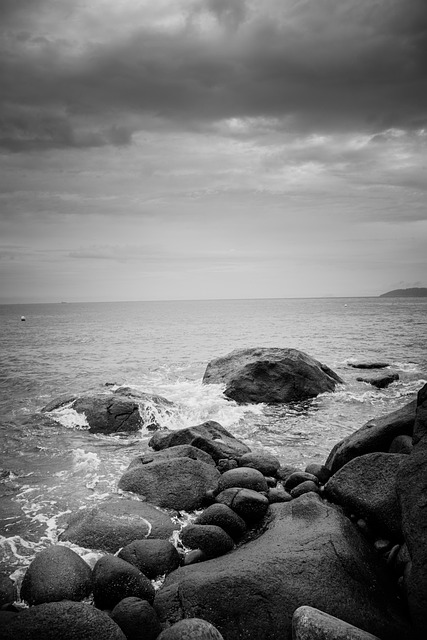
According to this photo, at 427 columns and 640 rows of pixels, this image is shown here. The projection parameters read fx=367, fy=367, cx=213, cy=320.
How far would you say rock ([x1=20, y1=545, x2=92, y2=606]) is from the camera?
5.59 meters

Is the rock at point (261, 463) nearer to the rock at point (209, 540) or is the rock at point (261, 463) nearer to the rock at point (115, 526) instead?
the rock at point (115, 526)

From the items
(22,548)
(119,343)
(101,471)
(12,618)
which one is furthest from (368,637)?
(119,343)

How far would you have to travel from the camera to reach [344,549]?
5.79m

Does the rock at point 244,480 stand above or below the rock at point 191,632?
below

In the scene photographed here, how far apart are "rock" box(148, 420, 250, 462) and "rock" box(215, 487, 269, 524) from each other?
10.0 feet

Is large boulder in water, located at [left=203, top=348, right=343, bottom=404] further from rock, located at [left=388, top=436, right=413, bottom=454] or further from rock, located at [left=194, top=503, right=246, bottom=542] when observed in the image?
rock, located at [left=194, top=503, right=246, bottom=542]

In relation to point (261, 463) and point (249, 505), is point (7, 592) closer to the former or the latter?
point (249, 505)

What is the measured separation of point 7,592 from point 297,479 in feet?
20.3

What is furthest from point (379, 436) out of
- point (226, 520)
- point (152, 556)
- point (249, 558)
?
point (152, 556)

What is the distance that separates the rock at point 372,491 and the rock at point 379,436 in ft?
4.60

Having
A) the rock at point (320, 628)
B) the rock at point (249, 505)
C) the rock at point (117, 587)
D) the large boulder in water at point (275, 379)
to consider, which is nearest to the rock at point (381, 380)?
the large boulder in water at point (275, 379)

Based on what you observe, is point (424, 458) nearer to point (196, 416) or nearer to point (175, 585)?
point (175, 585)

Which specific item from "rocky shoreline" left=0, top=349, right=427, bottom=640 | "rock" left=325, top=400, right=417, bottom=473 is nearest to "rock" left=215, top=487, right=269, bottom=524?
"rocky shoreline" left=0, top=349, right=427, bottom=640

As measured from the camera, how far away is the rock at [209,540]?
6.55m
